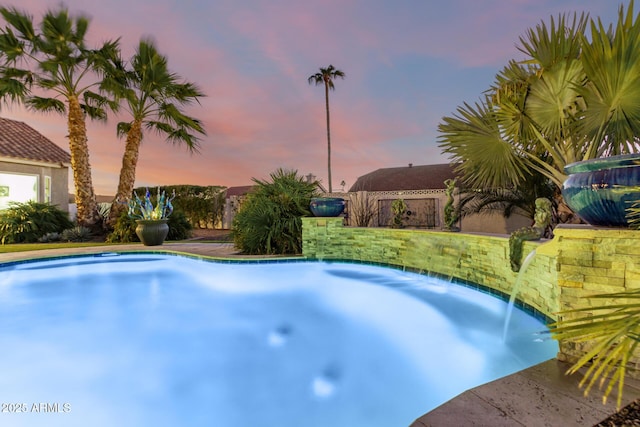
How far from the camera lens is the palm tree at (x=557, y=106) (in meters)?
4.07

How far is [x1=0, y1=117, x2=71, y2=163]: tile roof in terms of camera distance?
37.0 feet

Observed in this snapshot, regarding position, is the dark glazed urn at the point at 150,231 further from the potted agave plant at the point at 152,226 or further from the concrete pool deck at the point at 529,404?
the concrete pool deck at the point at 529,404

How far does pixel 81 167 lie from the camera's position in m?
10.3

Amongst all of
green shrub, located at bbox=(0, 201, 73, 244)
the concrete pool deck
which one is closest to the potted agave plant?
green shrub, located at bbox=(0, 201, 73, 244)

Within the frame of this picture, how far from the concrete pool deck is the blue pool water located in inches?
29.0

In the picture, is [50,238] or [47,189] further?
[47,189]

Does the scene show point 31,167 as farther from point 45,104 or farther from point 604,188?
point 604,188

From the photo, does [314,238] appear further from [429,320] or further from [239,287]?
[429,320]

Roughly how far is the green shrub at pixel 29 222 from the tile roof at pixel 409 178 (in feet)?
45.0

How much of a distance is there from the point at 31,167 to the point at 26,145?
1101 mm

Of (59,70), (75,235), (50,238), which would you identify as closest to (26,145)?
(59,70)

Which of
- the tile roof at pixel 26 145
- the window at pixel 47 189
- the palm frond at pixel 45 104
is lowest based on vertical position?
the window at pixel 47 189

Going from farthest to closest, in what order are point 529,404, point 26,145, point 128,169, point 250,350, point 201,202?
point 201,202 < point 26,145 < point 128,169 < point 250,350 < point 529,404

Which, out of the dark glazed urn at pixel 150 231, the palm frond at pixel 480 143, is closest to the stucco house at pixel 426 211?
the palm frond at pixel 480 143
